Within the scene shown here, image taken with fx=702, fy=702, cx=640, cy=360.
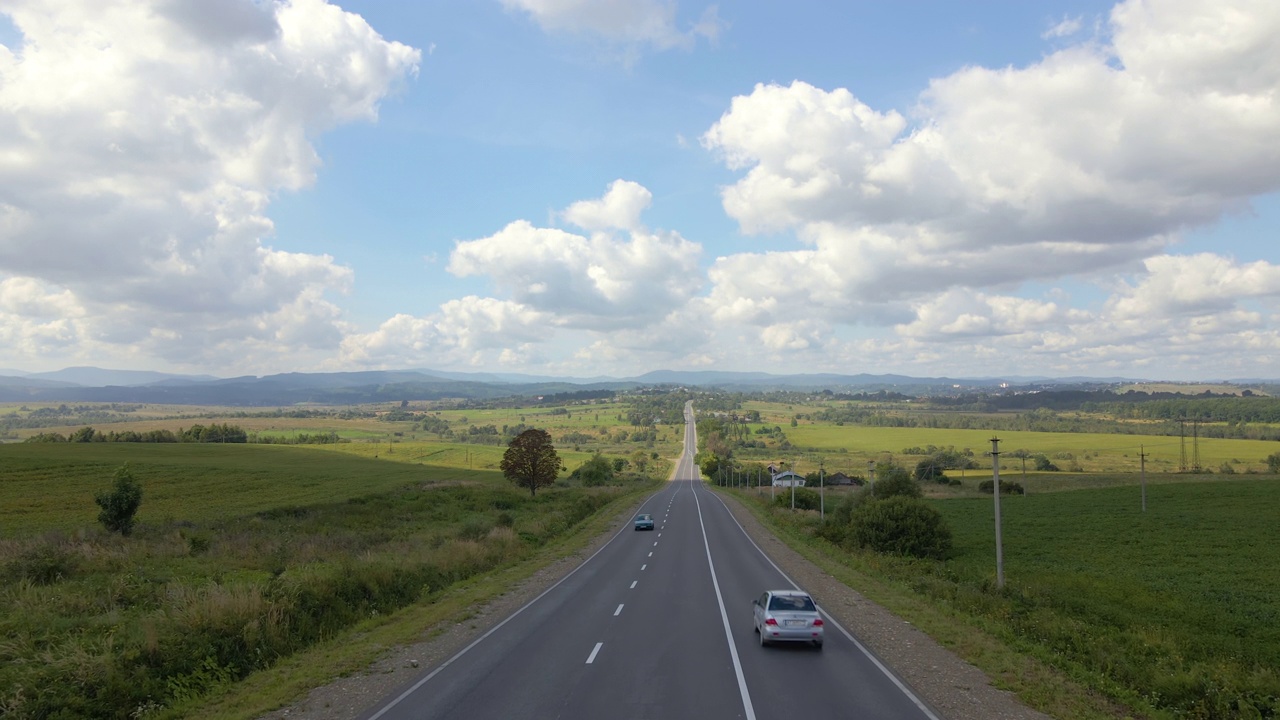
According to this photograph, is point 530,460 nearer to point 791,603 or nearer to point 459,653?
point 459,653

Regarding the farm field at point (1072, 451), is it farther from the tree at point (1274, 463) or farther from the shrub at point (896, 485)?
the shrub at point (896, 485)

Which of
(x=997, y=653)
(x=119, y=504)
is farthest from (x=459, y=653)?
(x=119, y=504)

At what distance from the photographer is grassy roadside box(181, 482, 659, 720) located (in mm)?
12398

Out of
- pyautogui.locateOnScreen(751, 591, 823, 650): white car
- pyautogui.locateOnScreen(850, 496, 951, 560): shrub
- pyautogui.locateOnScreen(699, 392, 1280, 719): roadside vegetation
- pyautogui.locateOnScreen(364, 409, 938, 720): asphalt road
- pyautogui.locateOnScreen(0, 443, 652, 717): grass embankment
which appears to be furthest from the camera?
pyautogui.locateOnScreen(850, 496, 951, 560): shrub

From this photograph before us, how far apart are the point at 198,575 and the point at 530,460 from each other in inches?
2365

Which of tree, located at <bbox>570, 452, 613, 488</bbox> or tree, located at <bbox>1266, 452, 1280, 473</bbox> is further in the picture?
tree, located at <bbox>570, 452, 613, 488</bbox>

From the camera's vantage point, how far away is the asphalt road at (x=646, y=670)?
11828 millimetres

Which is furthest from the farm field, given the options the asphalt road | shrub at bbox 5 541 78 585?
shrub at bbox 5 541 78 585

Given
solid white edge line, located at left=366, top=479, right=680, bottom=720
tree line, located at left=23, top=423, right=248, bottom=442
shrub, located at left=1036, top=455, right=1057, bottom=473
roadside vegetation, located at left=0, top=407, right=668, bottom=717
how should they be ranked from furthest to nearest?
shrub, located at left=1036, top=455, right=1057, bottom=473 < tree line, located at left=23, top=423, right=248, bottom=442 < roadside vegetation, located at left=0, top=407, right=668, bottom=717 < solid white edge line, located at left=366, top=479, right=680, bottom=720

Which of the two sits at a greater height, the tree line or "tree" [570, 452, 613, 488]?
the tree line

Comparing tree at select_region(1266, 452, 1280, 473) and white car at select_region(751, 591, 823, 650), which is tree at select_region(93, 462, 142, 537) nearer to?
white car at select_region(751, 591, 823, 650)

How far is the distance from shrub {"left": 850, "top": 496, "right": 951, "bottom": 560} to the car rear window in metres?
22.9

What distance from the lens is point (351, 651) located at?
16.1m

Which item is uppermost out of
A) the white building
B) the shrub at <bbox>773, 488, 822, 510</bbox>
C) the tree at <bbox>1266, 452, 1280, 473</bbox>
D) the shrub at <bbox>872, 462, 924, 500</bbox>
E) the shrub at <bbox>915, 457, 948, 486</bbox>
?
the shrub at <bbox>872, 462, 924, 500</bbox>
